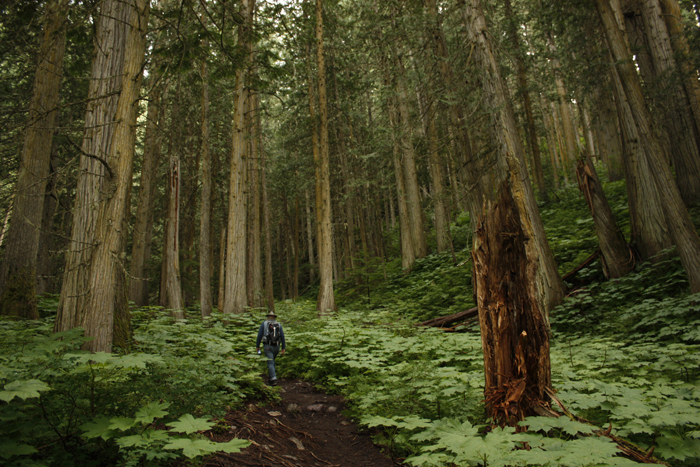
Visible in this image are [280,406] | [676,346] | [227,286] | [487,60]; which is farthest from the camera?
[227,286]

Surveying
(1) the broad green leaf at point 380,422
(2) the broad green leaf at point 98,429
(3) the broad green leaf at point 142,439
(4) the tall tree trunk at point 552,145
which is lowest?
(1) the broad green leaf at point 380,422

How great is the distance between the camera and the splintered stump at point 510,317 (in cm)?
328

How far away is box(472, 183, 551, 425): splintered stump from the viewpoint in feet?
10.8

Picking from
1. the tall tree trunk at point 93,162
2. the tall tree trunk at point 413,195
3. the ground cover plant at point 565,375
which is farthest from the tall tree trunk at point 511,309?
the tall tree trunk at point 413,195

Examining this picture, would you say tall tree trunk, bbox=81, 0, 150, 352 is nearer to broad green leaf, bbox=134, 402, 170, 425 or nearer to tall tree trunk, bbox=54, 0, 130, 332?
tall tree trunk, bbox=54, 0, 130, 332

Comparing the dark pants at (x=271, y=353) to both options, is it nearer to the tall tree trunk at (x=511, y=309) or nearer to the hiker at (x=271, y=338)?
the hiker at (x=271, y=338)

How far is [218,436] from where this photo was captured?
3.86m

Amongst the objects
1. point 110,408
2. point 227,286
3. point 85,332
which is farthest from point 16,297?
point 110,408

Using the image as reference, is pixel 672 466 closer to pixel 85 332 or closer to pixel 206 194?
pixel 85 332

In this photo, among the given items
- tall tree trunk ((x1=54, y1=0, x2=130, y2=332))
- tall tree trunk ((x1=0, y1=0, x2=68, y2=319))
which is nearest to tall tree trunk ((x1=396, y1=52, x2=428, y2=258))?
tall tree trunk ((x1=0, y1=0, x2=68, y2=319))

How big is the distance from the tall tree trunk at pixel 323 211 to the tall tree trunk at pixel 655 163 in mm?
8494

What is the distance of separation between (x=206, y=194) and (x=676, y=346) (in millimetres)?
13419

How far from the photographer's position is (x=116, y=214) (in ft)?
14.3

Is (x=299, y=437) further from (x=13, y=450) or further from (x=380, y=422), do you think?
(x=13, y=450)
